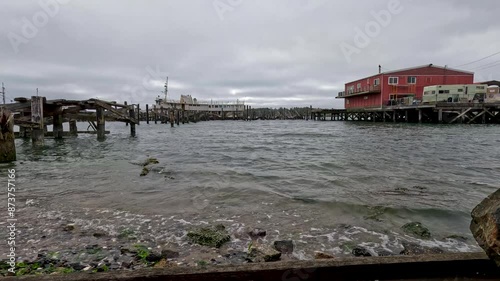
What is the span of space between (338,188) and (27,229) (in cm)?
661

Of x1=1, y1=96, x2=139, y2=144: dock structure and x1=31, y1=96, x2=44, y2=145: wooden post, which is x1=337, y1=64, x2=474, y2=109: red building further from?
x1=31, y1=96, x2=44, y2=145: wooden post

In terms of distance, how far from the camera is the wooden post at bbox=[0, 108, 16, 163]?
9055 mm

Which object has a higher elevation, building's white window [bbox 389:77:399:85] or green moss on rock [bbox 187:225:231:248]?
→ building's white window [bbox 389:77:399:85]

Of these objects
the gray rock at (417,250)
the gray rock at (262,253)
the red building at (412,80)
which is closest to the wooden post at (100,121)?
the gray rock at (262,253)

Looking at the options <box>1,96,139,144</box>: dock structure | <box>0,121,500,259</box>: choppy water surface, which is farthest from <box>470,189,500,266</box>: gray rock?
<box>1,96,139,144</box>: dock structure

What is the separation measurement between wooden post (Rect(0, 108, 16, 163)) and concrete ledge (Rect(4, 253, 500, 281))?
9.43m

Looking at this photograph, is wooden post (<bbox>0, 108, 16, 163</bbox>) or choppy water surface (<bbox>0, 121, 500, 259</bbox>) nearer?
choppy water surface (<bbox>0, 121, 500, 259</bbox>)

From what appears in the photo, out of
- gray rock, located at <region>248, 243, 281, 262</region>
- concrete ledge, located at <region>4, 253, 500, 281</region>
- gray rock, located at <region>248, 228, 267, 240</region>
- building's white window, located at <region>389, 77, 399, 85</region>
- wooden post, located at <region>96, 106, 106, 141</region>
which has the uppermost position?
building's white window, located at <region>389, 77, 399, 85</region>

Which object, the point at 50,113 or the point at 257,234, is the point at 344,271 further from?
the point at 50,113

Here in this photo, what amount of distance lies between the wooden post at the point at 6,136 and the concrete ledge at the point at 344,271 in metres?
9.43

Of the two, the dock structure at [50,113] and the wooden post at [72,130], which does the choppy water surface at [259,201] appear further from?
the wooden post at [72,130]

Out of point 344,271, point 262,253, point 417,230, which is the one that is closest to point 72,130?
point 262,253

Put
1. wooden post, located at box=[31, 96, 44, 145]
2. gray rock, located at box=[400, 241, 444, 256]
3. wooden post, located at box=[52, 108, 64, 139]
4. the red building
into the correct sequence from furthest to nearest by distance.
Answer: the red building → wooden post, located at box=[52, 108, 64, 139] → wooden post, located at box=[31, 96, 44, 145] → gray rock, located at box=[400, 241, 444, 256]

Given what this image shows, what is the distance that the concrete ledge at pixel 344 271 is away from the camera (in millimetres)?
2236
